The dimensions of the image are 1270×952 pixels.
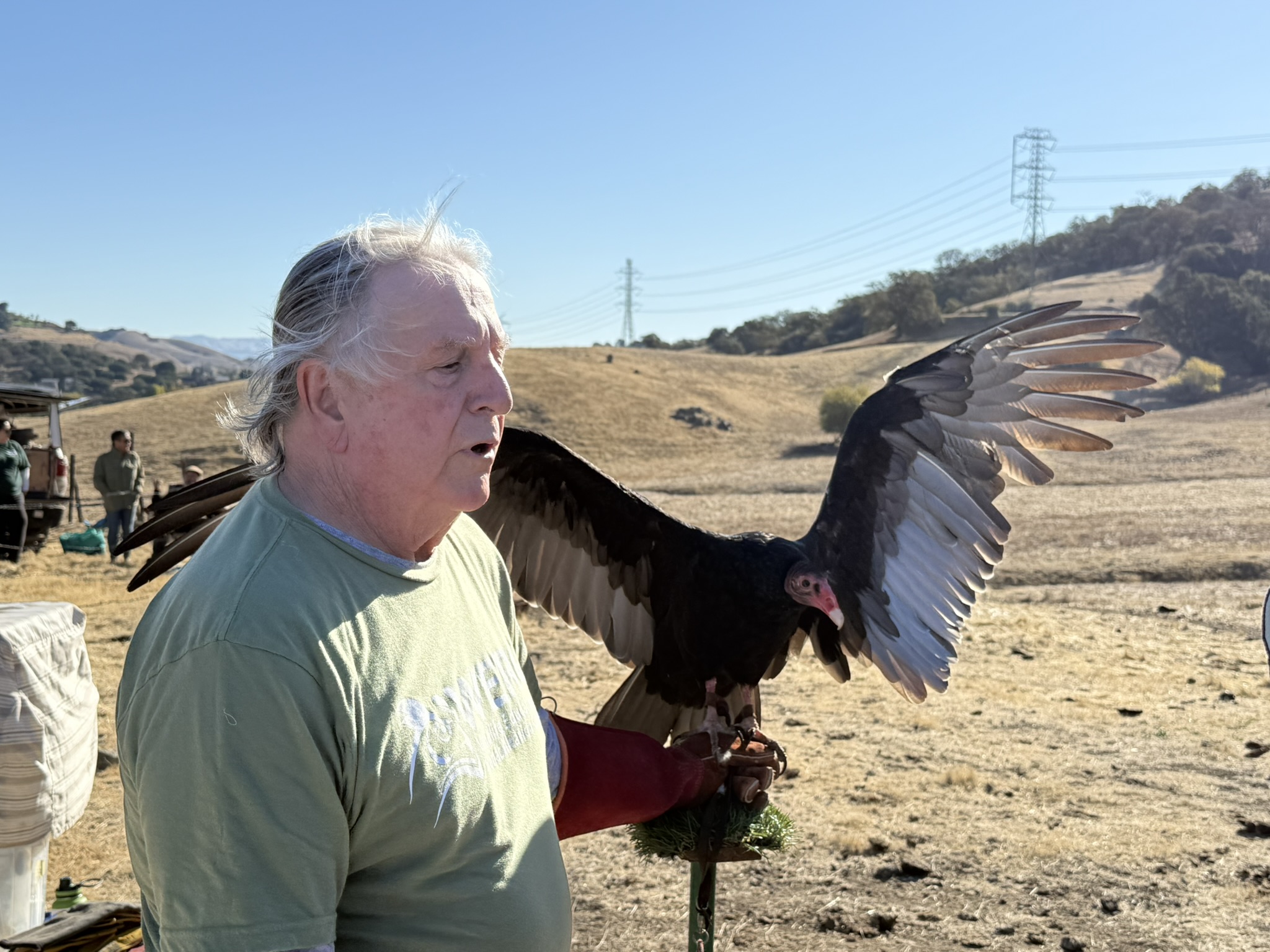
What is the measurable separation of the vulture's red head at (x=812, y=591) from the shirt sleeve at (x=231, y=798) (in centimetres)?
174

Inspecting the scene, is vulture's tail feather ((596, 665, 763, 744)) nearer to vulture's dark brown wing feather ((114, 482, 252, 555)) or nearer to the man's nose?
vulture's dark brown wing feather ((114, 482, 252, 555))

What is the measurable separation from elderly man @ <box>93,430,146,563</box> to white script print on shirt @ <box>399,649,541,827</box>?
10.7 metres

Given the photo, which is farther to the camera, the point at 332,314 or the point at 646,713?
the point at 646,713

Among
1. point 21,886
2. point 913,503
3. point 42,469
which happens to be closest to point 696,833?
point 913,503

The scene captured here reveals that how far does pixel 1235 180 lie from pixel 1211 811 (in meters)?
81.2

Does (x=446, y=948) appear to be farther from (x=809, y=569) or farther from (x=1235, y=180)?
(x=1235, y=180)

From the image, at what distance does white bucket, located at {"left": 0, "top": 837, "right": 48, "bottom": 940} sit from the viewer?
9.15 feet

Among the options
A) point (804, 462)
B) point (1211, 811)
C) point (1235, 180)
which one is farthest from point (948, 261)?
point (1211, 811)

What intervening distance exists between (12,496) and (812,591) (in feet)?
34.3

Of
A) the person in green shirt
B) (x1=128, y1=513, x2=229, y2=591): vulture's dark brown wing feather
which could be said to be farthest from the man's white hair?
the person in green shirt

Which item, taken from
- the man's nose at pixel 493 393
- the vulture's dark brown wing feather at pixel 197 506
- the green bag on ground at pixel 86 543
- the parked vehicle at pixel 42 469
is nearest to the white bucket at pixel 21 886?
the vulture's dark brown wing feather at pixel 197 506

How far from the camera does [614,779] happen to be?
2006 millimetres

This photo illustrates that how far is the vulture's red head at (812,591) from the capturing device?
264cm

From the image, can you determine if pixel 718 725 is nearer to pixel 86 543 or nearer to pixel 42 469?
pixel 86 543
